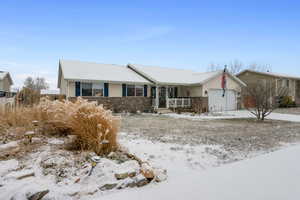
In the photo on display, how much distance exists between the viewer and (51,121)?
4648 millimetres

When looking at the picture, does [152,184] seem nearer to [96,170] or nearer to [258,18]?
[96,170]

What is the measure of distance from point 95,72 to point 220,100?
12.2m

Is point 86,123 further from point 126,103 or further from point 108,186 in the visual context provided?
point 126,103

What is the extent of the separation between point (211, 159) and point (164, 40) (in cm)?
1524

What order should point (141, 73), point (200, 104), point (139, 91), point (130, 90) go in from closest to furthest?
point (130, 90) < point (139, 91) < point (200, 104) < point (141, 73)

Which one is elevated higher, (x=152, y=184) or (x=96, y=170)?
(x=96, y=170)

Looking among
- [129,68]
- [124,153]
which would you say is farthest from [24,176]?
[129,68]

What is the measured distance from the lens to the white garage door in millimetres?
16891

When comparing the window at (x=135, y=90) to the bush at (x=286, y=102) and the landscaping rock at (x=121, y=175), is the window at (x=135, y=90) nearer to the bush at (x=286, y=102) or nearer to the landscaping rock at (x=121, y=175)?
the landscaping rock at (x=121, y=175)

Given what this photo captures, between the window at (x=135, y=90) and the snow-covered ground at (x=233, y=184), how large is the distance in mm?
11974

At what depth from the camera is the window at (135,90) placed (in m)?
15.0

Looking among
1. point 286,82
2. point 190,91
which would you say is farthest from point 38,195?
point 286,82

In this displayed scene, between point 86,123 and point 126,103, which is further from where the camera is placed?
point 126,103

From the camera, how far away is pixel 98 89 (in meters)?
13.7
